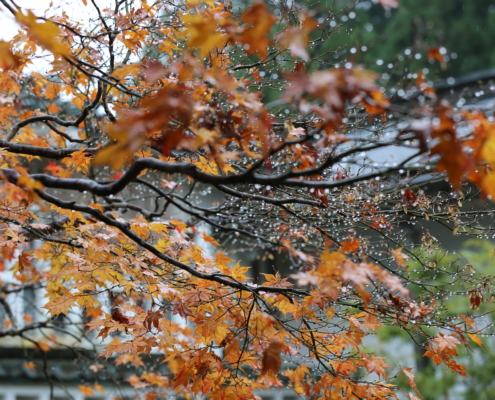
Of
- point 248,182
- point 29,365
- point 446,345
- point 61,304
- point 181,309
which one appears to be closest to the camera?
point 248,182

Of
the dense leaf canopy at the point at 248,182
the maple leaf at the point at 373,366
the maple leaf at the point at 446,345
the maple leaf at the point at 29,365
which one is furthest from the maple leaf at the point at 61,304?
the maple leaf at the point at 29,365

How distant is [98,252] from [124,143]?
1941 millimetres

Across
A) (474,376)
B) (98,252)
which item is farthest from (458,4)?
(98,252)

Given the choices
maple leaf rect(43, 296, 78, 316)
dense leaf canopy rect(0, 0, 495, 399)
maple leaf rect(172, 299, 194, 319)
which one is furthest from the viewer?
maple leaf rect(43, 296, 78, 316)

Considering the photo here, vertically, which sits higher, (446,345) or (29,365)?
(29,365)

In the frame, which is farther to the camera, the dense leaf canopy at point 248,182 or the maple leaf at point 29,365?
the maple leaf at point 29,365

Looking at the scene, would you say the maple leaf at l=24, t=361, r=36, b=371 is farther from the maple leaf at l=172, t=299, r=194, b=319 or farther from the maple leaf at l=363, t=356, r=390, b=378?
the maple leaf at l=363, t=356, r=390, b=378

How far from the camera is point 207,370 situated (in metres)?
3.12

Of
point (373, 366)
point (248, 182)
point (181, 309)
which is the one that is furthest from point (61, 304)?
point (373, 366)

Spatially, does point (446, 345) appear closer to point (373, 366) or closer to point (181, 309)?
point (373, 366)

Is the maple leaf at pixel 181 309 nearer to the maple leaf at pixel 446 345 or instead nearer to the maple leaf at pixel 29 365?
the maple leaf at pixel 446 345

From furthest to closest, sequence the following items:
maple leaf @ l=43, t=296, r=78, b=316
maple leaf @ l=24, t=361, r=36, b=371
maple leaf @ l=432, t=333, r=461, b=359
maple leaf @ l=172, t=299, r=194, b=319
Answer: maple leaf @ l=24, t=361, r=36, b=371 → maple leaf @ l=43, t=296, r=78, b=316 → maple leaf @ l=432, t=333, r=461, b=359 → maple leaf @ l=172, t=299, r=194, b=319

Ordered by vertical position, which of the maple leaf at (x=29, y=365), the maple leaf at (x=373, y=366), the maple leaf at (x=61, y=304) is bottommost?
the maple leaf at (x=373, y=366)

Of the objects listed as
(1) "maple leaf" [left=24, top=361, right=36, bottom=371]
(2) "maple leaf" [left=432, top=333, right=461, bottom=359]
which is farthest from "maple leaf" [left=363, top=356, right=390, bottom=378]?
(1) "maple leaf" [left=24, top=361, right=36, bottom=371]
